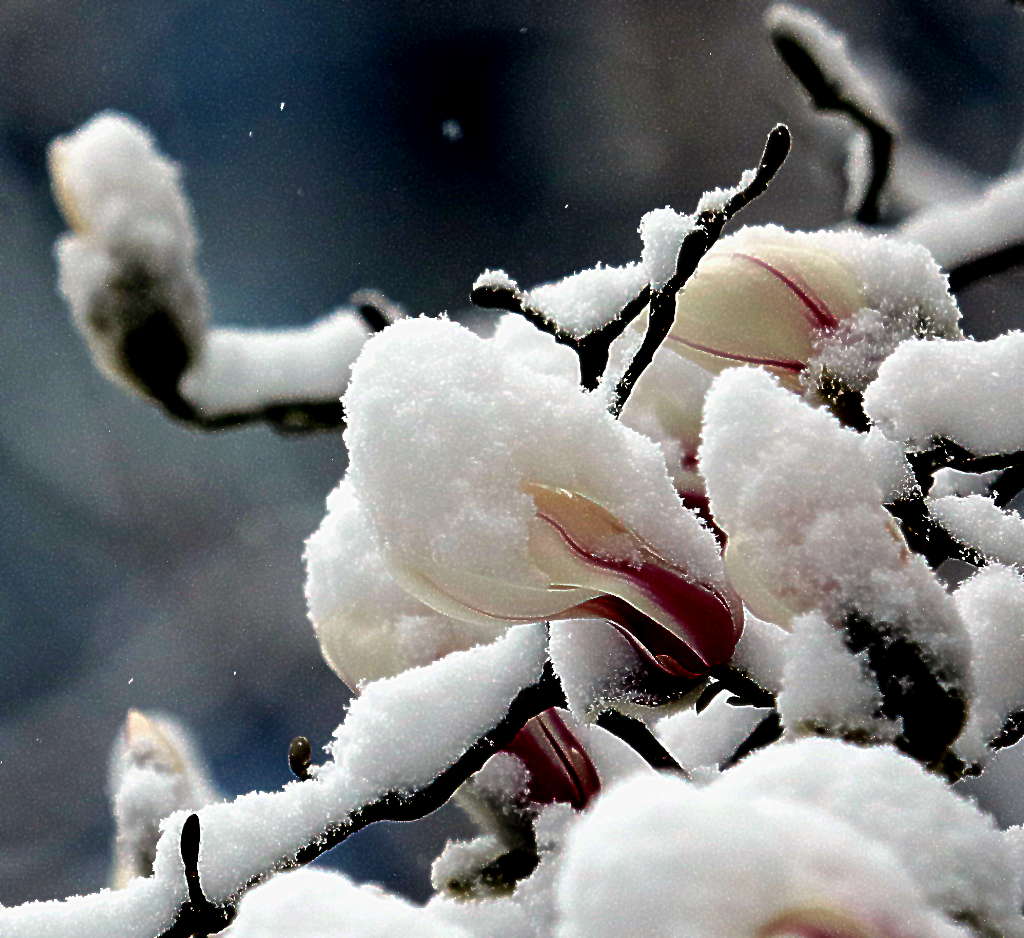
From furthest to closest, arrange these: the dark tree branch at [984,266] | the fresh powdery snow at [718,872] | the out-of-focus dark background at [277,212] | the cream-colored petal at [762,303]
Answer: the out-of-focus dark background at [277,212] < the dark tree branch at [984,266] < the cream-colored petal at [762,303] < the fresh powdery snow at [718,872]

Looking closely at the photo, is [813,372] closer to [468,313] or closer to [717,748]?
[717,748]

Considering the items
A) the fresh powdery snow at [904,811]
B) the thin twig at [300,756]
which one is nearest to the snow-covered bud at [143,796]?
the thin twig at [300,756]

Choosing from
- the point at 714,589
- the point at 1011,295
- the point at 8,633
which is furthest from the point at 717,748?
the point at 8,633

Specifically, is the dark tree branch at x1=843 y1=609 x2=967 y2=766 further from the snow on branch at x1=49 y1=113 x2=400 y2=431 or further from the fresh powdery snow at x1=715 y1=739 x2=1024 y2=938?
the snow on branch at x1=49 y1=113 x2=400 y2=431

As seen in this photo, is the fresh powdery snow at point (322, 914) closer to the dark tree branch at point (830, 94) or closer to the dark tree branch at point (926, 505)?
the dark tree branch at point (926, 505)

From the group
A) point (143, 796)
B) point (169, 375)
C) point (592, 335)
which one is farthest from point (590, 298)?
point (169, 375)

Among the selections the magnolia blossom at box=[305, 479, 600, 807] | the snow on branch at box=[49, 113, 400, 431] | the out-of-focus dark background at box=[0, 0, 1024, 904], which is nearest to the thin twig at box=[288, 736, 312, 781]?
the magnolia blossom at box=[305, 479, 600, 807]
